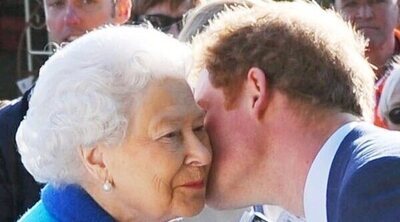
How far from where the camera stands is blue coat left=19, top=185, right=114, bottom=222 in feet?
6.77

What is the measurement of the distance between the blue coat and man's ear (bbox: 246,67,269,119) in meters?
0.40

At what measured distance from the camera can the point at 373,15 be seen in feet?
13.8

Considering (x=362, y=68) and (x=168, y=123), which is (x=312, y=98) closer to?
(x=362, y=68)

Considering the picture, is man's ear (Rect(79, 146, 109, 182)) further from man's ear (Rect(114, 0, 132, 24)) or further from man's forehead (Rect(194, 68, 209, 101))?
man's ear (Rect(114, 0, 132, 24))

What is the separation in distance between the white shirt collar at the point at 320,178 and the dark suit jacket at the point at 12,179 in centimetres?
135

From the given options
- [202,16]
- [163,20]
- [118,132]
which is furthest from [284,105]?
[163,20]

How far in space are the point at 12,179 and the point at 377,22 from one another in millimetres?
1891

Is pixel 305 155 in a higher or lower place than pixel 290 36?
lower

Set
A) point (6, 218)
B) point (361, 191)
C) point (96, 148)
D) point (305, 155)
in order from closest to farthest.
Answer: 1. point (361, 191)
2. point (305, 155)
3. point (96, 148)
4. point (6, 218)

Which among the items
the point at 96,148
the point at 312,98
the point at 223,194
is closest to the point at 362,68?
the point at 312,98

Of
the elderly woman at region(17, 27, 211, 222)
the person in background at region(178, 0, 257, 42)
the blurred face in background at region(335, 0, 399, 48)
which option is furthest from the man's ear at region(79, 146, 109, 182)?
the blurred face in background at region(335, 0, 399, 48)

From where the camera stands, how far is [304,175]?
1940mm

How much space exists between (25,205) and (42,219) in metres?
0.94

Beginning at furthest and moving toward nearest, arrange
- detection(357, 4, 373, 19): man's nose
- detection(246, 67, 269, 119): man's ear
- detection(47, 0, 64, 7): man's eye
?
detection(357, 4, 373, 19): man's nose
detection(47, 0, 64, 7): man's eye
detection(246, 67, 269, 119): man's ear
